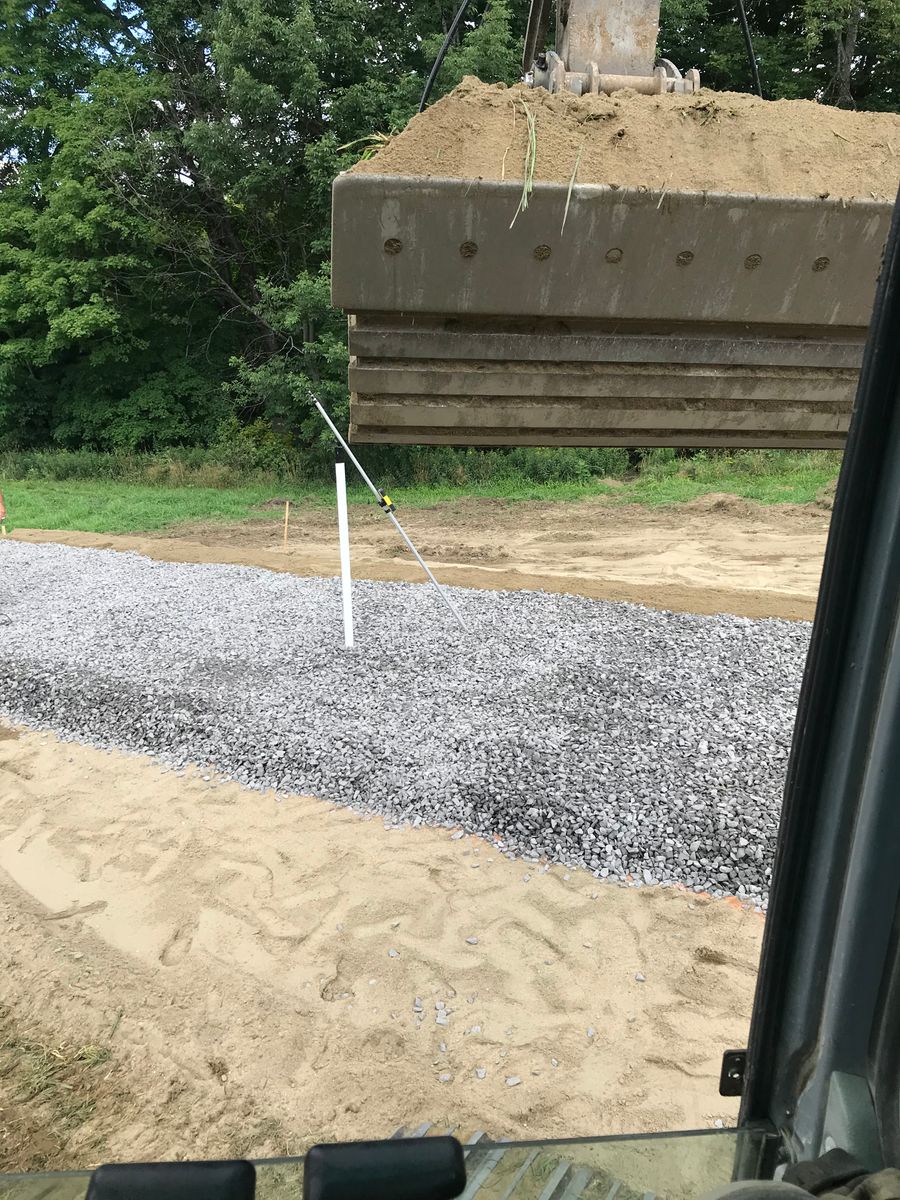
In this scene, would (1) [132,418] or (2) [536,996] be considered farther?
(1) [132,418]

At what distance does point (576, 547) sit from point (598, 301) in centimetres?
927

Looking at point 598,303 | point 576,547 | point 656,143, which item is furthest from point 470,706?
point 576,547

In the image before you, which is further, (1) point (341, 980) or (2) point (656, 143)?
(1) point (341, 980)

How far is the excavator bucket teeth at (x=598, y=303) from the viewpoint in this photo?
2.52 meters

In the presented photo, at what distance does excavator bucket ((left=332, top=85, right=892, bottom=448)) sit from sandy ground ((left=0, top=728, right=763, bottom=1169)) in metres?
2.39

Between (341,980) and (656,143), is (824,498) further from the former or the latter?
(341,980)

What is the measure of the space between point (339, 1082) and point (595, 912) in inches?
58.4

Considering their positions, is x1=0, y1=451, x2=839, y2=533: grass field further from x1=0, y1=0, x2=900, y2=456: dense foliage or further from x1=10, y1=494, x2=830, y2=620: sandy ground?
x1=0, y1=0, x2=900, y2=456: dense foliage

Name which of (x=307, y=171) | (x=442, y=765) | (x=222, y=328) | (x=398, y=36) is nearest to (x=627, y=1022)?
(x=442, y=765)

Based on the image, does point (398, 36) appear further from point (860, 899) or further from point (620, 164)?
point (860, 899)

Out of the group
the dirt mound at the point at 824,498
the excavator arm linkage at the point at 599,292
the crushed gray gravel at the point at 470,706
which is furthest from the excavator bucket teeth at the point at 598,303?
the dirt mound at the point at 824,498

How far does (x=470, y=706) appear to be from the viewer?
5.80 metres

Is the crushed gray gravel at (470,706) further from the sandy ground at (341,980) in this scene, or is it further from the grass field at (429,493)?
the grass field at (429,493)

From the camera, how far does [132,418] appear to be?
2206 centimetres
